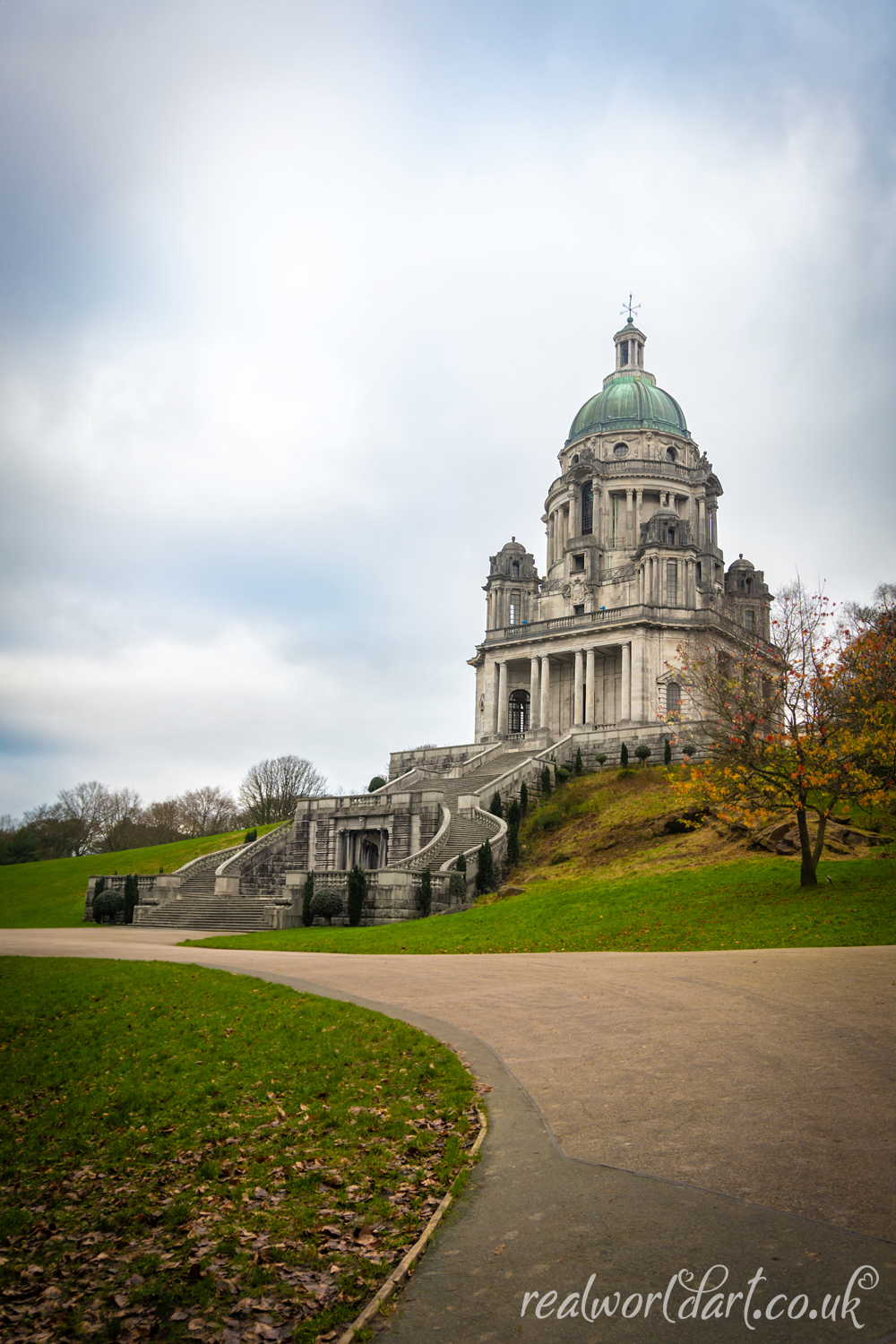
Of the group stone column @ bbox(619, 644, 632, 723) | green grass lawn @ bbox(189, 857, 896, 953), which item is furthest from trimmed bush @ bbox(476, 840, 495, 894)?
stone column @ bbox(619, 644, 632, 723)

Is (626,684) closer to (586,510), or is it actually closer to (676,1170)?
(586,510)

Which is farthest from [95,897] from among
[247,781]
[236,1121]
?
[247,781]

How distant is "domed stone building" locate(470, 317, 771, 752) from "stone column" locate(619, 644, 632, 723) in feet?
0.34

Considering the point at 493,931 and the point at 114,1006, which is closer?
the point at 114,1006

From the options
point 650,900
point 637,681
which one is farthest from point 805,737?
point 637,681

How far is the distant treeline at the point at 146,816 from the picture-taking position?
76.0 metres

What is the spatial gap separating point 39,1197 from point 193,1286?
263 centimetres

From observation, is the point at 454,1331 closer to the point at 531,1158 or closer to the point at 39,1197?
the point at 531,1158

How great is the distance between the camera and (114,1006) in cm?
1473

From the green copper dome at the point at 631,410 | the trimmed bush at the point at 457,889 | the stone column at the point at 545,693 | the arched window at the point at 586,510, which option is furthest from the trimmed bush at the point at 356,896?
the green copper dome at the point at 631,410

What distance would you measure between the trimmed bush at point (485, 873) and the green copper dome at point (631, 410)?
4937 cm

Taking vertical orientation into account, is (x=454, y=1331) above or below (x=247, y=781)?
below

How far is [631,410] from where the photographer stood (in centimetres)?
7538

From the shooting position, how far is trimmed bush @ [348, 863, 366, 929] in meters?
33.2
